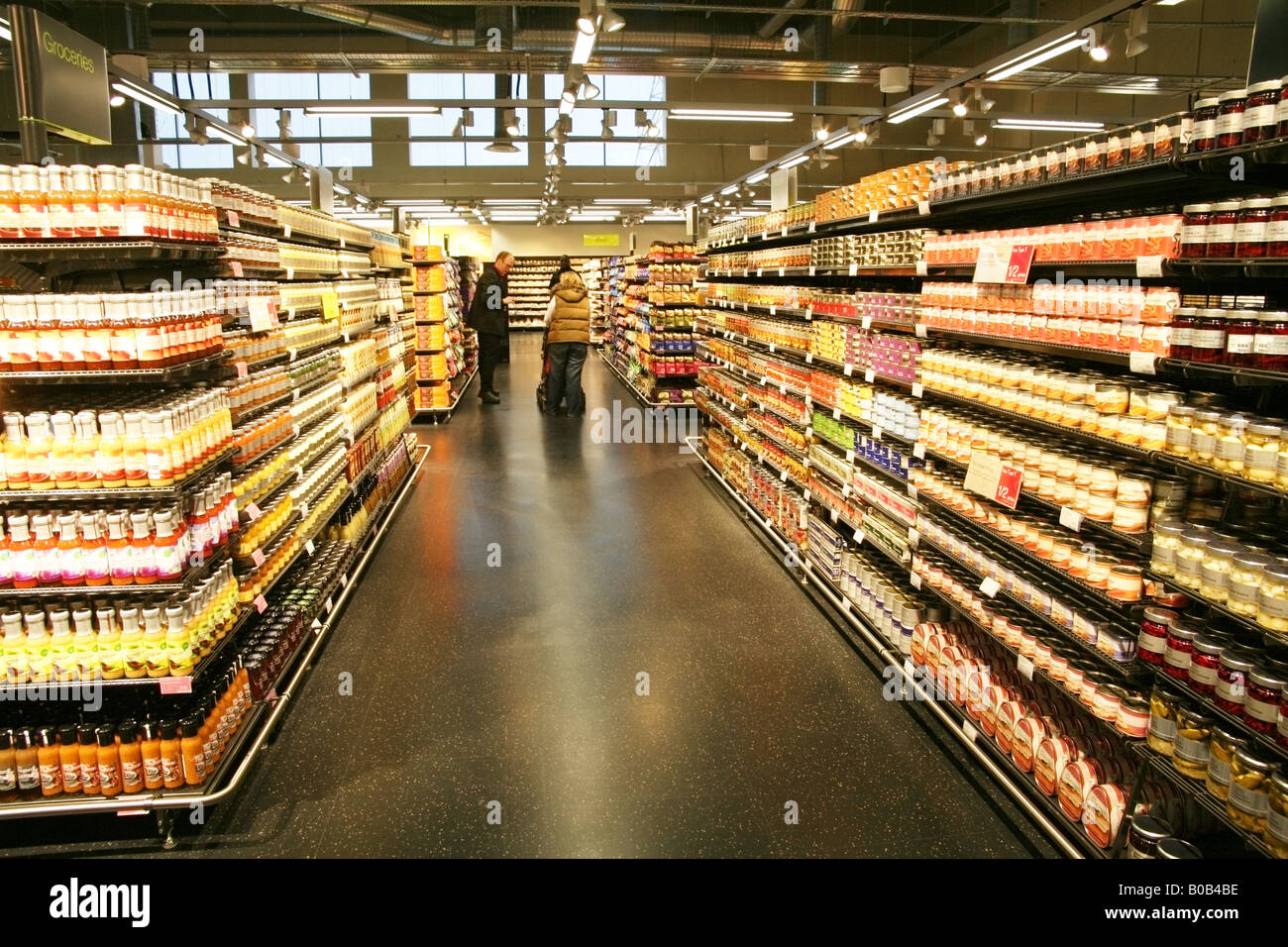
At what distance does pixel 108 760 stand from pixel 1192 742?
3.52 m

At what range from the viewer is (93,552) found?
9.78ft

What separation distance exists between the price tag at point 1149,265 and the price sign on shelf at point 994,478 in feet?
3.07

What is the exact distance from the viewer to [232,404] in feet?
12.5

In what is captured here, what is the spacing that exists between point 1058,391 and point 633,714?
2287 mm

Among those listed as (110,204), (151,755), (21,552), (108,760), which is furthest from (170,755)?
(110,204)

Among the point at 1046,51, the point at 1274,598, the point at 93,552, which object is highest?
the point at 1046,51

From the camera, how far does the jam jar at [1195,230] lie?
233cm

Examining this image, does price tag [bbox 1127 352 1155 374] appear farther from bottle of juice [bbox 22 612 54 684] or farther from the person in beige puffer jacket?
the person in beige puffer jacket

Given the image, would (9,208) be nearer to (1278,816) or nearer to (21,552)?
(21,552)

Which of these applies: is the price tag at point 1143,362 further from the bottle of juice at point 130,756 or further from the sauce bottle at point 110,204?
the bottle of juice at point 130,756

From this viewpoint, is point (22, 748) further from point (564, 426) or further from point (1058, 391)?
point (564, 426)

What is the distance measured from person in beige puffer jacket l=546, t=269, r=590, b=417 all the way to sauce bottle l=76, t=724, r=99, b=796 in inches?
352

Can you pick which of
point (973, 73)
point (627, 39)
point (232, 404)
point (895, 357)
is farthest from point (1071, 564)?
point (627, 39)
